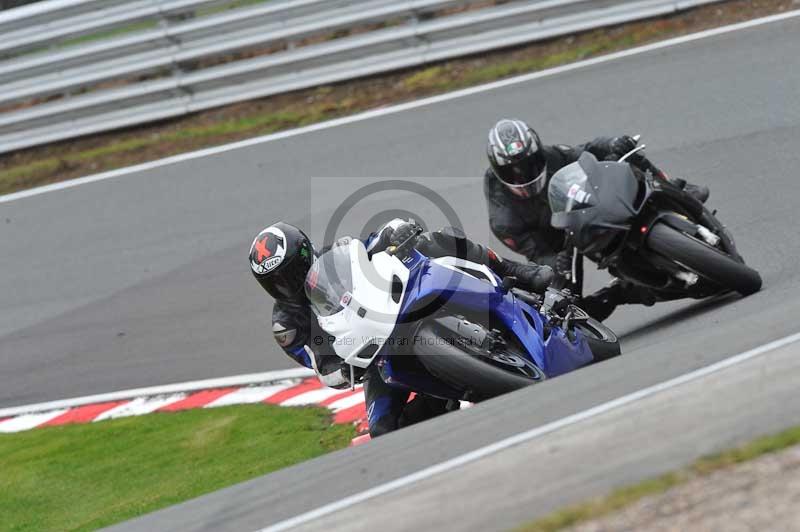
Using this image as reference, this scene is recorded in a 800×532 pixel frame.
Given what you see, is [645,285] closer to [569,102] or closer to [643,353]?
[643,353]

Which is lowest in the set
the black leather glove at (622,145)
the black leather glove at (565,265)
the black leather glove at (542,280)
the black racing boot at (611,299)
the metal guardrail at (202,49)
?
the black racing boot at (611,299)

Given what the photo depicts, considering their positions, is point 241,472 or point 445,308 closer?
point 445,308

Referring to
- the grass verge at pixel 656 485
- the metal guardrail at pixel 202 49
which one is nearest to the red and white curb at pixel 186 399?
the grass verge at pixel 656 485

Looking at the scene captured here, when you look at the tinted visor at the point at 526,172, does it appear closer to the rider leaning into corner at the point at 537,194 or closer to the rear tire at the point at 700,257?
the rider leaning into corner at the point at 537,194

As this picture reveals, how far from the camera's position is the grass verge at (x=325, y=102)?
1041cm

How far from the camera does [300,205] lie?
9.41 meters

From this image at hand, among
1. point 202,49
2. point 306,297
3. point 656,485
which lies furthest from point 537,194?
point 202,49

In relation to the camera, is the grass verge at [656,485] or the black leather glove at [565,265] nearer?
the grass verge at [656,485]

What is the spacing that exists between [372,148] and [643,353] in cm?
534

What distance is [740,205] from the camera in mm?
7699

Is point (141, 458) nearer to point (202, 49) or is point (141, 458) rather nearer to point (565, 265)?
point (565, 265)

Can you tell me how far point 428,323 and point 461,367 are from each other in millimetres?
287

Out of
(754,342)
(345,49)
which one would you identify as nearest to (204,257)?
(345,49)

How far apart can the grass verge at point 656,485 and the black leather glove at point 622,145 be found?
10.4 feet
